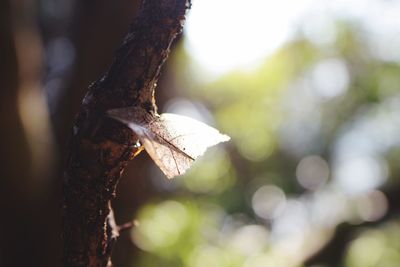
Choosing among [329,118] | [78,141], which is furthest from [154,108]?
[329,118]

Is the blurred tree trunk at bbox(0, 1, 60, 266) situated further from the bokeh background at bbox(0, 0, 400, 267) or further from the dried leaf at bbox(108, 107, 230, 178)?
the dried leaf at bbox(108, 107, 230, 178)

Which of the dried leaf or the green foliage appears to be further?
the green foliage

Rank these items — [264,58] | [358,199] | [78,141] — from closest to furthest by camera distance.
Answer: [78,141], [358,199], [264,58]

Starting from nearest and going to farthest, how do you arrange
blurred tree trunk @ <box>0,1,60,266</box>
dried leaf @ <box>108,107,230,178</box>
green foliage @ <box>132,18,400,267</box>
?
dried leaf @ <box>108,107,230,178</box>
blurred tree trunk @ <box>0,1,60,266</box>
green foliage @ <box>132,18,400,267</box>

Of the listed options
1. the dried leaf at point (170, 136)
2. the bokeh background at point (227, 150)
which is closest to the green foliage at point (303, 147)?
the bokeh background at point (227, 150)

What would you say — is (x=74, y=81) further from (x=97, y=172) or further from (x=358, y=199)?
(x=358, y=199)

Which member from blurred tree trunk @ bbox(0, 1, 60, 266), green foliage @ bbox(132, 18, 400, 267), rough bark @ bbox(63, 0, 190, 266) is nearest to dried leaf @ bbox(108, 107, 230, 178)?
rough bark @ bbox(63, 0, 190, 266)
